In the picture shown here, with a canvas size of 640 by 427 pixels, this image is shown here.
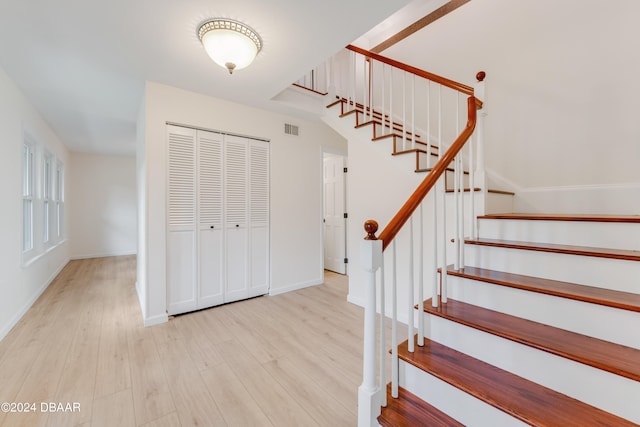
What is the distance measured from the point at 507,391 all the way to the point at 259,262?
9.46 feet

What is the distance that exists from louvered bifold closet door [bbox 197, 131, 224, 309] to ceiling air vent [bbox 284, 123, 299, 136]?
3.03 ft

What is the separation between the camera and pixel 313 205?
3947 millimetres

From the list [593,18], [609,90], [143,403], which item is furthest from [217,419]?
[593,18]

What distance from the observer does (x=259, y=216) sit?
3488 mm

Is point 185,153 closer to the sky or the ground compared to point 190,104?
closer to the ground

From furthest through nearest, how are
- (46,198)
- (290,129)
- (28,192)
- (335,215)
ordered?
(335,215)
(46,198)
(290,129)
(28,192)

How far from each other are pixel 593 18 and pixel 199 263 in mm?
4484

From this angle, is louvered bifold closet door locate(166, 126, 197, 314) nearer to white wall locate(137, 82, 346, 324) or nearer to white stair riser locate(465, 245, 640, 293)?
white wall locate(137, 82, 346, 324)

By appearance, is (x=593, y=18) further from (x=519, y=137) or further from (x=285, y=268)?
(x=285, y=268)

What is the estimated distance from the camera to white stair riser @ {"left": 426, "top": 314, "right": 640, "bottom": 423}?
0.98 meters

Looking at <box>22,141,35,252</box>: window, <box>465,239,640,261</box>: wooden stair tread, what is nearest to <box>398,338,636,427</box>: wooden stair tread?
<box>465,239,640,261</box>: wooden stair tread

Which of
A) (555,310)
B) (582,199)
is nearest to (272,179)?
(555,310)

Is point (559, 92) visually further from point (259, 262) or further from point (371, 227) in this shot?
point (259, 262)

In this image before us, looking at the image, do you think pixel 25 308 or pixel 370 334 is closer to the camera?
pixel 370 334
